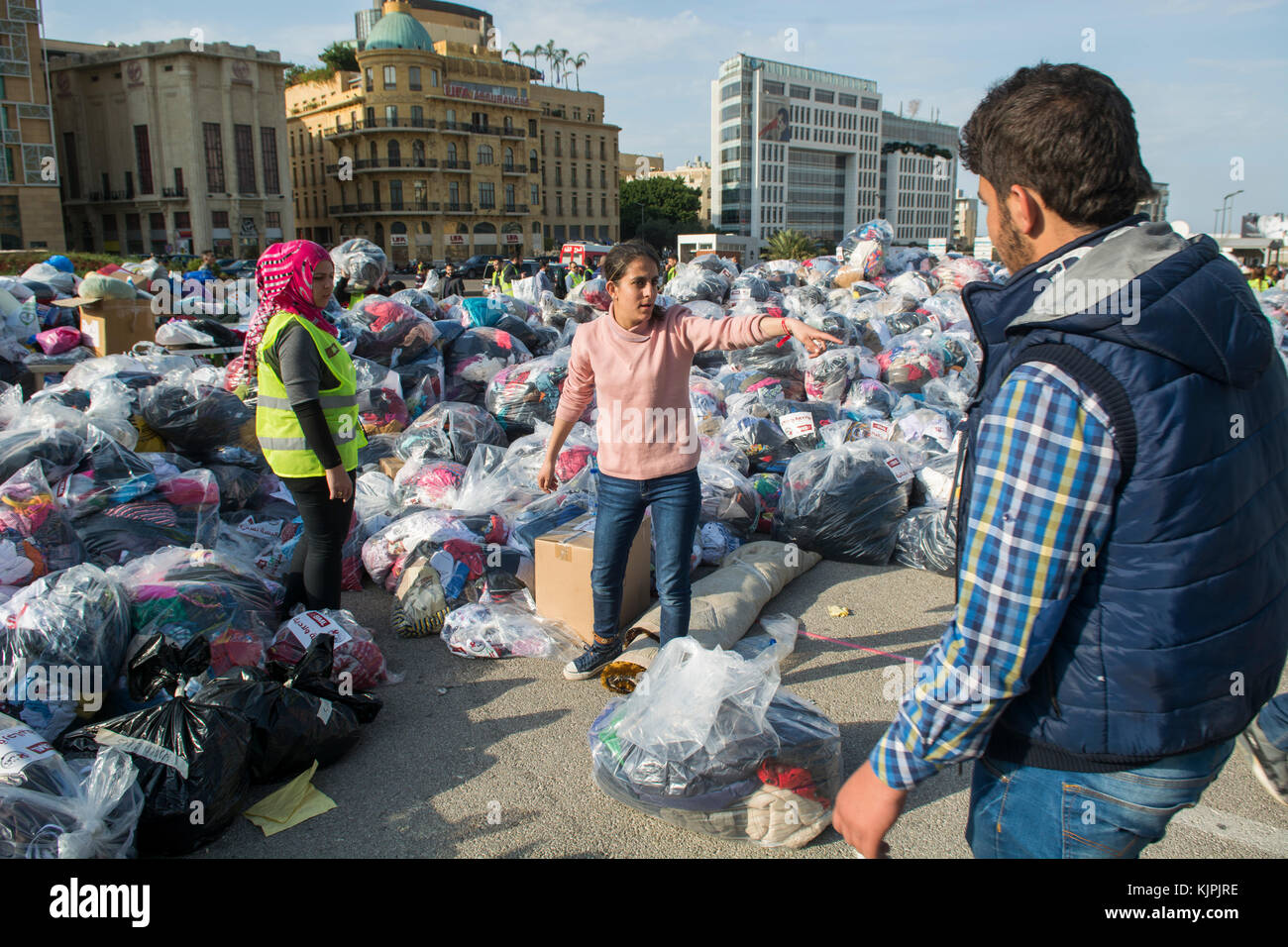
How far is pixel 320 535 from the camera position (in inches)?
128

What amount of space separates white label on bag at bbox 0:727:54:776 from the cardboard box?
8.93ft

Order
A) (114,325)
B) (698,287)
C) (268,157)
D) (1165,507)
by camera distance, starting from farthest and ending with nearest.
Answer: (268,157) < (698,287) < (114,325) < (1165,507)

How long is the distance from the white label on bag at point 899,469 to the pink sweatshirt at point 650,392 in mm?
2080

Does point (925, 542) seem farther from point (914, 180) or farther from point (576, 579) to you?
point (914, 180)

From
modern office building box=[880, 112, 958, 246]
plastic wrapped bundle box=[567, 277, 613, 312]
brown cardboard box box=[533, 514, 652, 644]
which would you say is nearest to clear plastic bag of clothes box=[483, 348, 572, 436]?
brown cardboard box box=[533, 514, 652, 644]

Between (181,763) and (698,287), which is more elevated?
(698,287)

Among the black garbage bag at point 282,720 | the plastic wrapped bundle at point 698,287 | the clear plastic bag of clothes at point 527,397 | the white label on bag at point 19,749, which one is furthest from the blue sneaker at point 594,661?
the plastic wrapped bundle at point 698,287

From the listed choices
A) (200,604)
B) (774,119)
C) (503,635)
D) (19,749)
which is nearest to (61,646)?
(200,604)

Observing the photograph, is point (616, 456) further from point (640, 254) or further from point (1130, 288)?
point (1130, 288)

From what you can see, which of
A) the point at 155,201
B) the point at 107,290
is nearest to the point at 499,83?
the point at 155,201

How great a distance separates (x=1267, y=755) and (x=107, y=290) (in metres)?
7.16

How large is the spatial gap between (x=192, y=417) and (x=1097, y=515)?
190 inches

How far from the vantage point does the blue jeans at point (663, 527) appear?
2908 mm

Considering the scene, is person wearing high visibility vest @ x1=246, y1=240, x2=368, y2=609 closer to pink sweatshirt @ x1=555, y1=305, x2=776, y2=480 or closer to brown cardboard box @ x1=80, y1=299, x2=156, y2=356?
pink sweatshirt @ x1=555, y1=305, x2=776, y2=480
